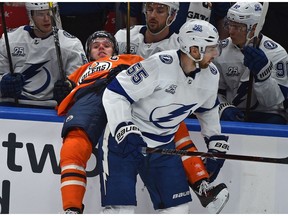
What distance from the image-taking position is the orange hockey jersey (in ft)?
10.4

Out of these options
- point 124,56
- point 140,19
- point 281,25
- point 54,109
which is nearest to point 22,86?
point 54,109

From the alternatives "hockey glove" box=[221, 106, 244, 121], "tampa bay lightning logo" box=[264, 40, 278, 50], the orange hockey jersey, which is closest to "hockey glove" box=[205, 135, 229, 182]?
"hockey glove" box=[221, 106, 244, 121]

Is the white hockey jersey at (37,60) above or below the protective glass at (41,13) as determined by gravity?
below

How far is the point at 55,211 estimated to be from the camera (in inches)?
130

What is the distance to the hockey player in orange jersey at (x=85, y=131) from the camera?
9.46 feet

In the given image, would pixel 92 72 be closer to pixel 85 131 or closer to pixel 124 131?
pixel 85 131

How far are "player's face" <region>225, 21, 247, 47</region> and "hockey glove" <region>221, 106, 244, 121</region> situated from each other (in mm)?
342

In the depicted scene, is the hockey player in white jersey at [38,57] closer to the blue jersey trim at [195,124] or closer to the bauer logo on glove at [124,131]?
the blue jersey trim at [195,124]

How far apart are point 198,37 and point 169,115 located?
1.07ft

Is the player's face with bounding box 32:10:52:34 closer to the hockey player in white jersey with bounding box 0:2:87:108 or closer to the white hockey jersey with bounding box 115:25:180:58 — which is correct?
the hockey player in white jersey with bounding box 0:2:87:108

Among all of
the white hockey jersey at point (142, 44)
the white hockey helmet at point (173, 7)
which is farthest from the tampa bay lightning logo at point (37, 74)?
the white hockey helmet at point (173, 7)

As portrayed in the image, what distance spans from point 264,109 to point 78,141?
3.20ft

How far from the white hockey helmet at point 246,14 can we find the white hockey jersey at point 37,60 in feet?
2.42

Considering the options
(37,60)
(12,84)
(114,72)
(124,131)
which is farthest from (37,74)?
(124,131)
